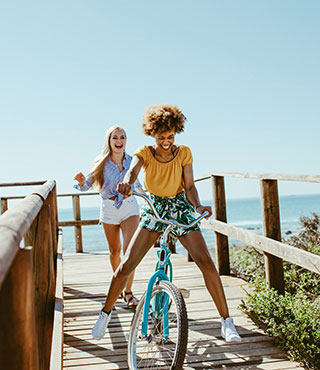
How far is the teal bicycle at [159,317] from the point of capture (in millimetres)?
2443

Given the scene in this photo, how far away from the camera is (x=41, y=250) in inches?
120

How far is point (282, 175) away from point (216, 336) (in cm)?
140

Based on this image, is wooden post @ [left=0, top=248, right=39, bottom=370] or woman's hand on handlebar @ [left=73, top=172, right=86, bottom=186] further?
woman's hand on handlebar @ [left=73, top=172, right=86, bottom=186]

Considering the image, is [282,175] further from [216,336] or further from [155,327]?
[155,327]


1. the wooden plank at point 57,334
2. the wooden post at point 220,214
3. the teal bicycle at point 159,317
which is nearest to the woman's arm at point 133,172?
the teal bicycle at point 159,317

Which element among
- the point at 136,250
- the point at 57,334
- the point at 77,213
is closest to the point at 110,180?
the point at 136,250

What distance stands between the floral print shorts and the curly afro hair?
1.51ft

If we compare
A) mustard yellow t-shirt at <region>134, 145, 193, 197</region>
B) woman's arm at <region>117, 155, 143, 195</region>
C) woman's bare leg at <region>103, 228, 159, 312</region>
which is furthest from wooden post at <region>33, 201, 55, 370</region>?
mustard yellow t-shirt at <region>134, 145, 193, 197</region>

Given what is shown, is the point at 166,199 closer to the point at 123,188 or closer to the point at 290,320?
the point at 123,188

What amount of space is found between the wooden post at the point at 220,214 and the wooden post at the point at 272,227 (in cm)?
129

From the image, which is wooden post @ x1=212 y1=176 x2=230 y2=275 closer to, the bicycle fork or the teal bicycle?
the teal bicycle

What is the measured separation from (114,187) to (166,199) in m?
1.38

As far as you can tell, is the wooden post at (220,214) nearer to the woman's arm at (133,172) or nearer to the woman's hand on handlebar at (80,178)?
Answer: the woman's hand on handlebar at (80,178)

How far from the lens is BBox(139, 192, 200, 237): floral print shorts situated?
3055 mm
